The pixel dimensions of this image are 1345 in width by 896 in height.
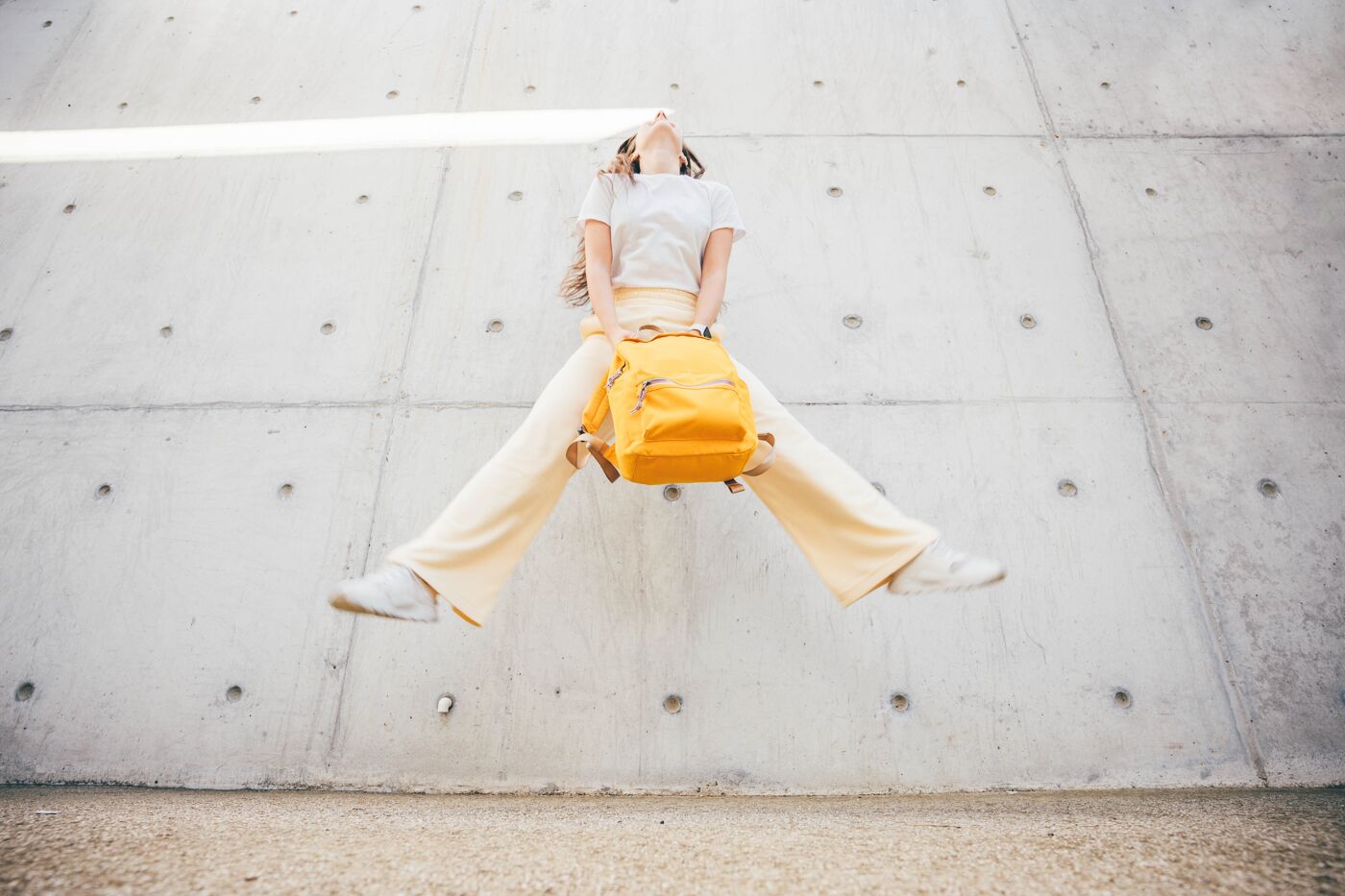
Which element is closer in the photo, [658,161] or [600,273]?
[600,273]

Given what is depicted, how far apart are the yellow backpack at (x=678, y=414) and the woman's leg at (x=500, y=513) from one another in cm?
21

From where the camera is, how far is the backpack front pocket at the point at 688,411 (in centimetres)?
171

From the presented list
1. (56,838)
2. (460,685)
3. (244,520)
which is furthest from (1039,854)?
(244,520)

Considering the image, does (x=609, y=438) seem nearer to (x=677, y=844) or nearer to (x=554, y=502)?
(x=554, y=502)

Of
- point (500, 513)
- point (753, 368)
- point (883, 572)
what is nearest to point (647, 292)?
point (753, 368)

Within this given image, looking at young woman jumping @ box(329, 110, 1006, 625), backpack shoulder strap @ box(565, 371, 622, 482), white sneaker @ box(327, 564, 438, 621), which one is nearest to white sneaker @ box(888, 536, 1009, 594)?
young woman jumping @ box(329, 110, 1006, 625)

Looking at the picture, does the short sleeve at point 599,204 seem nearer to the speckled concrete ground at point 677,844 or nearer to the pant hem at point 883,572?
the pant hem at point 883,572


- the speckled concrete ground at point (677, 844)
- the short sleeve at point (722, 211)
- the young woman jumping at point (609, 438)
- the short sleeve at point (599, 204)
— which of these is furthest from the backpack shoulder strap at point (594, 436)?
the speckled concrete ground at point (677, 844)

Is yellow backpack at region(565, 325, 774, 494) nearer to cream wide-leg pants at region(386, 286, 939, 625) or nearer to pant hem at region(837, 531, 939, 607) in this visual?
cream wide-leg pants at region(386, 286, 939, 625)

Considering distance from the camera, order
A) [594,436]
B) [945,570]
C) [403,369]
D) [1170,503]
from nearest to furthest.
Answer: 1. [945,570]
2. [594,436]
3. [1170,503]
4. [403,369]

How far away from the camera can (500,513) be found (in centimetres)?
192

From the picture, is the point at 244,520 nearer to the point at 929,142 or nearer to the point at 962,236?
the point at 962,236

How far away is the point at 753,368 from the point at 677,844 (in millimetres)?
1769

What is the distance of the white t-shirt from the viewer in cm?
227
